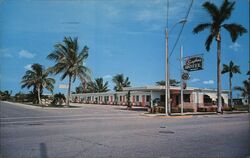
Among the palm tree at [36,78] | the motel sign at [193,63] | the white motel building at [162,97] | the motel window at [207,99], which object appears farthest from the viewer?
the motel window at [207,99]

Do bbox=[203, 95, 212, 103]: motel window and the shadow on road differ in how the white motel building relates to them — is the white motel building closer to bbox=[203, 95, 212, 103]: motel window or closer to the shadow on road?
bbox=[203, 95, 212, 103]: motel window

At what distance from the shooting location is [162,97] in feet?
157

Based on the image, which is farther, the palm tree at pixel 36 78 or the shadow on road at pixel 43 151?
the palm tree at pixel 36 78

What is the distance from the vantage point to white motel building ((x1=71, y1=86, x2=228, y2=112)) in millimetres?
41309

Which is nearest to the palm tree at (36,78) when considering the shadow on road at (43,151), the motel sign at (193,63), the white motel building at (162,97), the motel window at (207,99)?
the shadow on road at (43,151)

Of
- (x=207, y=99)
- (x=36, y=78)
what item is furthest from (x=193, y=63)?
(x=207, y=99)

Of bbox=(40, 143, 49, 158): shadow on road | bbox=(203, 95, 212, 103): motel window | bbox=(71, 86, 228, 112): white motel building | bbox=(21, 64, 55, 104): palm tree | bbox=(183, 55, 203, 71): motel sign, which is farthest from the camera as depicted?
bbox=(203, 95, 212, 103): motel window

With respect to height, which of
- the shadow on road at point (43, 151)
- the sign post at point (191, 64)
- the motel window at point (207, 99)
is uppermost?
the sign post at point (191, 64)

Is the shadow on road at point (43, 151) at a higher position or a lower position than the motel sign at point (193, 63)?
lower

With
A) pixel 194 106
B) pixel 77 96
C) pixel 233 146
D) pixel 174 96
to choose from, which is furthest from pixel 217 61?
pixel 77 96

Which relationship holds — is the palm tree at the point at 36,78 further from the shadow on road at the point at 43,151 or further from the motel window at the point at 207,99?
the motel window at the point at 207,99

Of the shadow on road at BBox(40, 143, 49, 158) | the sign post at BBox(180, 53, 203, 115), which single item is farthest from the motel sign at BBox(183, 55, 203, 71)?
the shadow on road at BBox(40, 143, 49, 158)

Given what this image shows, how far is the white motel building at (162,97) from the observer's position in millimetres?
41309

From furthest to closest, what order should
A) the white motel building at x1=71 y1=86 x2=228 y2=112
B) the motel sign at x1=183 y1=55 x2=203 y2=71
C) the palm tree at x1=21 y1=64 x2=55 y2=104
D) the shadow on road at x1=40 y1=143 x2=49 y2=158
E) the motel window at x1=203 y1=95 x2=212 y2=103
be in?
the motel window at x1=203 y1=95 x2=212 y2=103 → the white motel building at x1=71 y1=86 x2=228 y2=112 → the motel sign at x1=183 y1=55 x2=203 y2=71 → the palm tree at x1=21 y1=64 x2=55 y2=104 → the shadow on road at x1=40 y1=143 x2=49 y2=158
